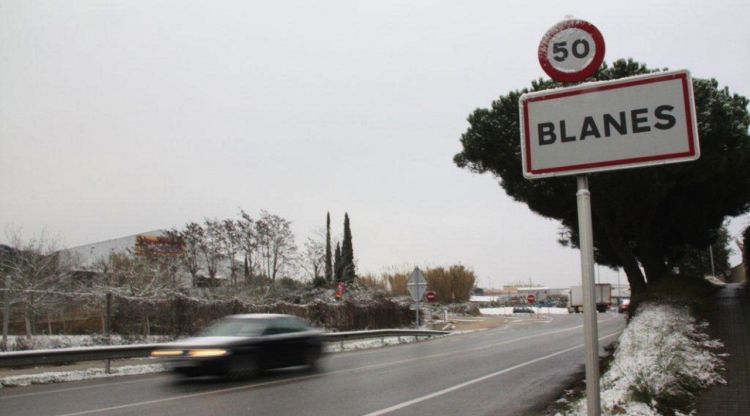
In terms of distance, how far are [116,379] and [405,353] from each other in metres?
9.28

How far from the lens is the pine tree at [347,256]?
59969 millimetres

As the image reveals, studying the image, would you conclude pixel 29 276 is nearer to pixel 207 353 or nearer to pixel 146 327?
pixel 146 327

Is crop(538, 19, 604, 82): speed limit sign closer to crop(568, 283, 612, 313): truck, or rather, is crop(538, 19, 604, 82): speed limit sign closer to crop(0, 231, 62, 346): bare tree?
crop(0, 231, 62, 346): bare tree

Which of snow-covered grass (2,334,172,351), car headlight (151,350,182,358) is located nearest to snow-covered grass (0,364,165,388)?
car headlight (151,350,182,358)

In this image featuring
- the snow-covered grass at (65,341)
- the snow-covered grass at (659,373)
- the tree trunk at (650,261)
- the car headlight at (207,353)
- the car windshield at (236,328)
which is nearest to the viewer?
the snow-covered grass at (659,373)

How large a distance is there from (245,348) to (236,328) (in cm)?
74

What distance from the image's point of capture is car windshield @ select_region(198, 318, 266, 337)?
535 inches

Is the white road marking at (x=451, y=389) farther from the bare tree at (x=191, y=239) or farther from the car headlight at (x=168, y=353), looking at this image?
the bare tree at (x=191, y=239)

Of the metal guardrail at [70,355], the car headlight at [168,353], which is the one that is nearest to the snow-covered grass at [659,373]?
the car headlight at [168,353]

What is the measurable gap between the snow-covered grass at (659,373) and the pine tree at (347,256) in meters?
47.1

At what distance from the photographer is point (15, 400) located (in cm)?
1061

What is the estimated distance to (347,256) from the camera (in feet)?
220

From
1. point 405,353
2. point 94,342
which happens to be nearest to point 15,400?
point 94,342

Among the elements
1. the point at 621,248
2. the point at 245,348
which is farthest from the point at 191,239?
the point at 245,348
